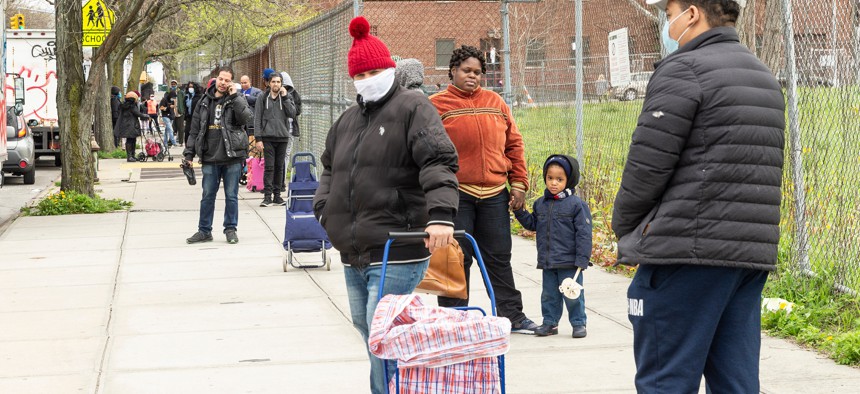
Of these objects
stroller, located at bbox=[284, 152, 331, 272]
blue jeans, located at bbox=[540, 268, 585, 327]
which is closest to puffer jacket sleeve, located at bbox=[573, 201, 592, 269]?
blue jeans, located at bbox=[540, 268, 585, 327]

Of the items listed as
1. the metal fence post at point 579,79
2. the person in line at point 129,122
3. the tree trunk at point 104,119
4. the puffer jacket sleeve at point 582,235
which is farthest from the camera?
the tree trunk at point 104,119

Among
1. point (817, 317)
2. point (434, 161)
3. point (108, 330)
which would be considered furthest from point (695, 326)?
point (108, 330)

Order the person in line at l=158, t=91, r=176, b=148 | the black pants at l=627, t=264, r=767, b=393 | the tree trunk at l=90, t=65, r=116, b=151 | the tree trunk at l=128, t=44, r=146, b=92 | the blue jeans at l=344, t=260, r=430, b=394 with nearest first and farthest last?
the black pants at l=627, t=264, r=767, b=393 → the blue jeans at l=344, t=260, r=430, b=394 → the tree trunk at l=90, t=65, r=116, b=151 → the person in line at l=158, t=91, r=176, b=148 → the tree trunk at l=128, t=44, r=146, b=92

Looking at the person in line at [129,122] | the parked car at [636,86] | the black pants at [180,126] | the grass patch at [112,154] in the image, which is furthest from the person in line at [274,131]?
the black pants at [180,126]

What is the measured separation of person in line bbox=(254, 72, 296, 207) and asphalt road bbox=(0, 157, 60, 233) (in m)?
3.49

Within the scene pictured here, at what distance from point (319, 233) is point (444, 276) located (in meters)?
4.24

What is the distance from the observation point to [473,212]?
274 inches

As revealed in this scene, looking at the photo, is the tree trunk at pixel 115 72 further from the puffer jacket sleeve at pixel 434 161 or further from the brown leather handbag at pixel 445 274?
the puffer jacket sleeve at pixel 434 161

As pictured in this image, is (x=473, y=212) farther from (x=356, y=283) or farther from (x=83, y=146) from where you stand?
(x=83, y=146)

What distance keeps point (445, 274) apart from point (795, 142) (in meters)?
2.84

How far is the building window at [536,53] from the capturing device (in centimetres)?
1253

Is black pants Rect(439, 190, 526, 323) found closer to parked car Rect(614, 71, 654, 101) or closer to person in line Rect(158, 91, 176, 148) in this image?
parked car Rect(614, 71, 654, 101)

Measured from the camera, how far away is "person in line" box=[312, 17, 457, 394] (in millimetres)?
4715

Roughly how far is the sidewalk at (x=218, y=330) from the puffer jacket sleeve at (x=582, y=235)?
0.52m
